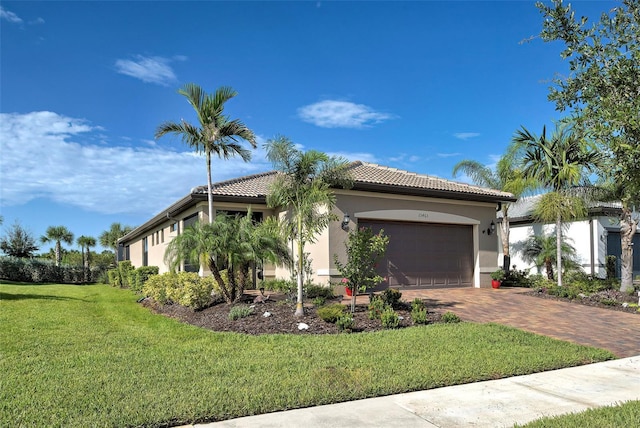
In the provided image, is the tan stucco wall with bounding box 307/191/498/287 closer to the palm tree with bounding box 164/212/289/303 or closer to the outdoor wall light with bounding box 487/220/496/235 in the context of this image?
the outdoor wall light with bounding box 487/220/496/235

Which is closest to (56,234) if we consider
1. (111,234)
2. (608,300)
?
(111,234)

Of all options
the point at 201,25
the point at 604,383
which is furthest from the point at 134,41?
the point at 604,383

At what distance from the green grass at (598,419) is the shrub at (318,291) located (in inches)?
360

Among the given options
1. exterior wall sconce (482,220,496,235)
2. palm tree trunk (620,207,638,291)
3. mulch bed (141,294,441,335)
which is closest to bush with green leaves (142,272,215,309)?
mulch bed (141,294,441,335)

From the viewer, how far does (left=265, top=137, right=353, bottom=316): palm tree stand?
1045 centimetres

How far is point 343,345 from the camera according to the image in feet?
25.8

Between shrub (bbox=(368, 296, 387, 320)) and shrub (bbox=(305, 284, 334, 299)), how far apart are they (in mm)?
3010

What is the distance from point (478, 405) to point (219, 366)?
3512 mm

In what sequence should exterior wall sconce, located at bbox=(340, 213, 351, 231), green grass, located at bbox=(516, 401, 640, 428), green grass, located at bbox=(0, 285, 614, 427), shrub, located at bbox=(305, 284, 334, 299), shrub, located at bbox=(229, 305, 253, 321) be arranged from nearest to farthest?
green grass, located at bbox=(516, 401, 640, 428)
green grass, located at bbox=(0, 285, 614, 427)
shrub, located at bbox=(229, 305, 253, 321)
shrub, located at bbox=(305, 284, 334, 299)
exterior wall sconce, located at bbox=(340, 213, 351, 231)

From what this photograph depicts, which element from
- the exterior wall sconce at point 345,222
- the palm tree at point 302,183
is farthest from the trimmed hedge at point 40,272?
the palm tree at point 302,183

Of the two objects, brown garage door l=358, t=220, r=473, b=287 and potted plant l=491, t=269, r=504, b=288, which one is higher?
brown garage door l=358, t=220, r=473, b=287

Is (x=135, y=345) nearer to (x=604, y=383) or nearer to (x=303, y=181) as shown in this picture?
(x=303, y=181)

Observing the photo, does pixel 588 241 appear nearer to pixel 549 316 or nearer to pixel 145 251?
pixel 549 316

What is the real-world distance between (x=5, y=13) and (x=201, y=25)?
4.24 m
